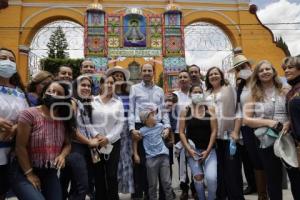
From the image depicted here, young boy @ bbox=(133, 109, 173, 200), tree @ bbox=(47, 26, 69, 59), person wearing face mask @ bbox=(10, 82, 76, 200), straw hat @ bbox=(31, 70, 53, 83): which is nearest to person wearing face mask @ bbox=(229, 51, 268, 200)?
young boy @ bbox=(133, 109, 173, 200)

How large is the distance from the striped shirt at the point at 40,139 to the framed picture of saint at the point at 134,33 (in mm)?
12729

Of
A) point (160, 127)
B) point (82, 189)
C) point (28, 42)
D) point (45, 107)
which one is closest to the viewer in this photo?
point (45, 107)

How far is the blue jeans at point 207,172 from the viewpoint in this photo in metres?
3.37

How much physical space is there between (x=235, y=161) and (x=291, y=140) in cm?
81

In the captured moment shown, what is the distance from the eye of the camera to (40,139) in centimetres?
245

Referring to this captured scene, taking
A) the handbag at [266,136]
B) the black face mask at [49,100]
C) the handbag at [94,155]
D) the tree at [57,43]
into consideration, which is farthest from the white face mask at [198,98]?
the tree at [57,43]

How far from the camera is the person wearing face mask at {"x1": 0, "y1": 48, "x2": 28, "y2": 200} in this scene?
2496mm

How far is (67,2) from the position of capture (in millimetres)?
17859

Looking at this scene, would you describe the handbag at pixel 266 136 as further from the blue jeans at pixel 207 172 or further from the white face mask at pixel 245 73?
the white face mask at pixel 245 73

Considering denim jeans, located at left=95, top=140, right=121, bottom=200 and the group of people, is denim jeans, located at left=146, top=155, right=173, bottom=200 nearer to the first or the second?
the group of people

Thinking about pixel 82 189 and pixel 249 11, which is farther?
pixel 249 11

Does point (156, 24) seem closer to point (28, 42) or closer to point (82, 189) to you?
point (28, 42)

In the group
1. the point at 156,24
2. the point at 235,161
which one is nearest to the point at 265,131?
the point at 235,161

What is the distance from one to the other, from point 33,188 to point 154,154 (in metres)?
1.62
